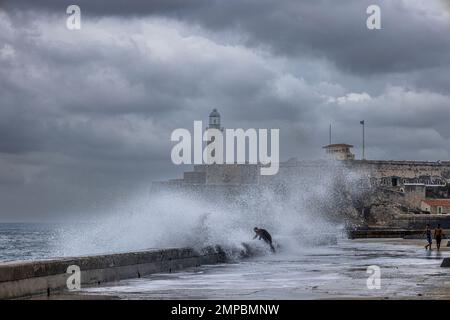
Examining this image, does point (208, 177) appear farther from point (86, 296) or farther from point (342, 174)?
point (86, 296)

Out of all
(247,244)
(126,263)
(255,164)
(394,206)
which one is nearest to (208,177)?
(255,164)

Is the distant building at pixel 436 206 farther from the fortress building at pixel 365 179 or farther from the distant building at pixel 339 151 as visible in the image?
the distant building at pixel 339 151

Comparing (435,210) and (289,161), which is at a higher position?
(289,161)

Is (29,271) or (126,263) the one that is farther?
(126,263)

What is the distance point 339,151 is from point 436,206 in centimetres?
1246

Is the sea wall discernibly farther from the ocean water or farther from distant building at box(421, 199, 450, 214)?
distant building at box(421, 199, 450, 214)

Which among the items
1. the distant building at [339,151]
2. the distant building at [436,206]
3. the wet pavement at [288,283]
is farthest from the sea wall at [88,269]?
the distant building at [339,151]

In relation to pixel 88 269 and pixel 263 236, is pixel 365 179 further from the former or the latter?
pixel 88 269

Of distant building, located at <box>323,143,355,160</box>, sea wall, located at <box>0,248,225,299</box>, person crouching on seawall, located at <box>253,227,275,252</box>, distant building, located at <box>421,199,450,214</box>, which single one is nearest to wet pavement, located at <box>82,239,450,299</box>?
sea wall, located at <box>0,248,225,299</box>

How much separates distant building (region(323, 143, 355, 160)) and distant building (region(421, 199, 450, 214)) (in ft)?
29.8

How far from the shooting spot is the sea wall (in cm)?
836

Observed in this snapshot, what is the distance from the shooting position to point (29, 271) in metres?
8.63
